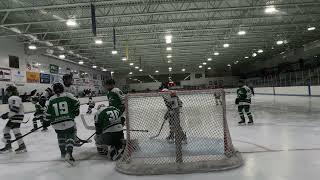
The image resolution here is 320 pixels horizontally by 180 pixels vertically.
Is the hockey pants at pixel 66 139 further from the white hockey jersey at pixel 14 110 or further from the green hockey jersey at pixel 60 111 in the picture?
the white hockey jersey at pixel 14 110

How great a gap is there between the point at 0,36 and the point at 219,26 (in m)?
13.0

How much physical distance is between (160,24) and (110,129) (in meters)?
16.0

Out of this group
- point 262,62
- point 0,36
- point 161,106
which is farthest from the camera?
point 262,62

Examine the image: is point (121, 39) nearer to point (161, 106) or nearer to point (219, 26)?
point (219, 26)

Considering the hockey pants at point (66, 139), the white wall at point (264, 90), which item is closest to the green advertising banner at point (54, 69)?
the white wall at point (264, 90)

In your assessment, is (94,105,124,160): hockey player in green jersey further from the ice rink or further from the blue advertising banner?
the blue advertising banner

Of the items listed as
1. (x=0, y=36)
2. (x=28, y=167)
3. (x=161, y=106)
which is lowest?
(x=28, y=167)

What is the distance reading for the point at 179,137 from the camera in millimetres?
4992

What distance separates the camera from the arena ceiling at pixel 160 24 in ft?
53.4

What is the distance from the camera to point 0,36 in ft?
64.6

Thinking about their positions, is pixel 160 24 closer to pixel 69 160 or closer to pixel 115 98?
pixel 115 98

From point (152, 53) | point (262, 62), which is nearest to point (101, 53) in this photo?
point (152, 53)

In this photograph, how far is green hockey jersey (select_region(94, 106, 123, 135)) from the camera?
546 centimetres

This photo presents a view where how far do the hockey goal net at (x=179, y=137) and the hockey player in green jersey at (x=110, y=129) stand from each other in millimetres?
268
